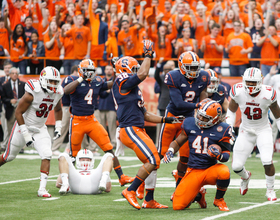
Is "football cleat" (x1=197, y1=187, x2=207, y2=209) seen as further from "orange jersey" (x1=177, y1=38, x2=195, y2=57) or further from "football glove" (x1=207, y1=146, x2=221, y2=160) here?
"orange jersey" (x1=177, y1=38, x2=195, y2=57)

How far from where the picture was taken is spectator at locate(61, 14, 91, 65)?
1296 cm

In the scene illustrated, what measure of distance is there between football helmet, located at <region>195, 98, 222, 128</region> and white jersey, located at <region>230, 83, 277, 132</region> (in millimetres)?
999

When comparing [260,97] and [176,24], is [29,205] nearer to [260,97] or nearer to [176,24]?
[260,97]

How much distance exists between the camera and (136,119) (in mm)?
5812

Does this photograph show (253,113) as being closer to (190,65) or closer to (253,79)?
(253,79)

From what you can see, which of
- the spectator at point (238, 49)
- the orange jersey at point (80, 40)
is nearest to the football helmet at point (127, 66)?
the spectator at point (238, 49)

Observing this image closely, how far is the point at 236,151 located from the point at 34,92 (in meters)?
2.94

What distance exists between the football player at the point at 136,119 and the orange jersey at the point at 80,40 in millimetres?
7190

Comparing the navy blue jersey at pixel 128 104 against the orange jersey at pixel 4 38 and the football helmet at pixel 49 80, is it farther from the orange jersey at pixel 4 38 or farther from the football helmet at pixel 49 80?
the orange jersey at pixel 4 38

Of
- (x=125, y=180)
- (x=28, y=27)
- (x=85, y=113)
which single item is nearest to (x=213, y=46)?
(x=28, y=27)

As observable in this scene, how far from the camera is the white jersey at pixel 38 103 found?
6.55 m

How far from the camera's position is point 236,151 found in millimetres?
6496

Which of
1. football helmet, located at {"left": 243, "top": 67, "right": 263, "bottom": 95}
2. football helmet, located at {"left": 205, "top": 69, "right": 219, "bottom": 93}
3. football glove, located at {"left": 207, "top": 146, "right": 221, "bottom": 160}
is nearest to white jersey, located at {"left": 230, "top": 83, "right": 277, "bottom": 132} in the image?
football helmet, located at {"left": 243, "top": 67, "right": 263, "bottom": 95}

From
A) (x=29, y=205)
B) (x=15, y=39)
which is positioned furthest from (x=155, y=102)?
(x=29, y=205)
